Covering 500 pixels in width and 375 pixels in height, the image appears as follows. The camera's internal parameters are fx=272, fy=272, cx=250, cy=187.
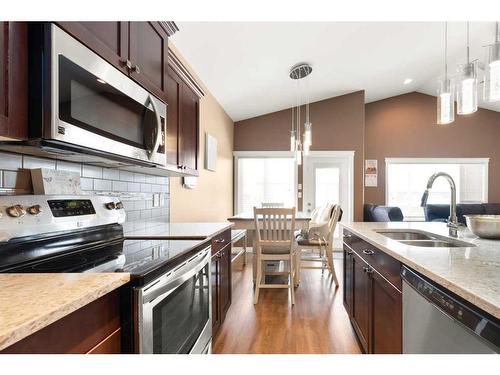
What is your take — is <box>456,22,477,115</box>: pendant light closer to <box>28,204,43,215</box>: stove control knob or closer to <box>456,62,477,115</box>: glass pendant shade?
<box>456,62,477,115</box>: glass pendant shade

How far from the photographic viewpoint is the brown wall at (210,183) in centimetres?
289

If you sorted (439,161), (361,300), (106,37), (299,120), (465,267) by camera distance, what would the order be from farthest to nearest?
(439,161)
(299,120)
(361,300)
(106,37)
(465,267)

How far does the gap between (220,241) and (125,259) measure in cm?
103

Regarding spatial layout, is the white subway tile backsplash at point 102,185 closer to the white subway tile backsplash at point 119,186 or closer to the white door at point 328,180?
the white subway tile backsplash at point 119,186

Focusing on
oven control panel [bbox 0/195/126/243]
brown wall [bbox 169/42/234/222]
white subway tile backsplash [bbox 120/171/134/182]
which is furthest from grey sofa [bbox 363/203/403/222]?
oven control panel [bbox 0/195/126/243]

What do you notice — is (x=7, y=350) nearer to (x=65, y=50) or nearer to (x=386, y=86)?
(x=65, y=50)

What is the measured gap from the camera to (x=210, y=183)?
13.5 feet

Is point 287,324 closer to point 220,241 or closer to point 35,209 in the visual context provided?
point 220,241

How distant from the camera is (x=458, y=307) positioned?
78 cm

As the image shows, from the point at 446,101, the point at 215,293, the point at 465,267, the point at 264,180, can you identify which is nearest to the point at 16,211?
the point at 215,293

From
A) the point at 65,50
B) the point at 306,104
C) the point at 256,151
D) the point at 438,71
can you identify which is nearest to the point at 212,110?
the point at 256,151

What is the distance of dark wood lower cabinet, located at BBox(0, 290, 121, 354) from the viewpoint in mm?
581

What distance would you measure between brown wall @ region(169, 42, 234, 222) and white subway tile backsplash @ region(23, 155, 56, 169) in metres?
1.39

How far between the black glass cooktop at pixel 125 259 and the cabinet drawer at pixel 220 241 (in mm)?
397
